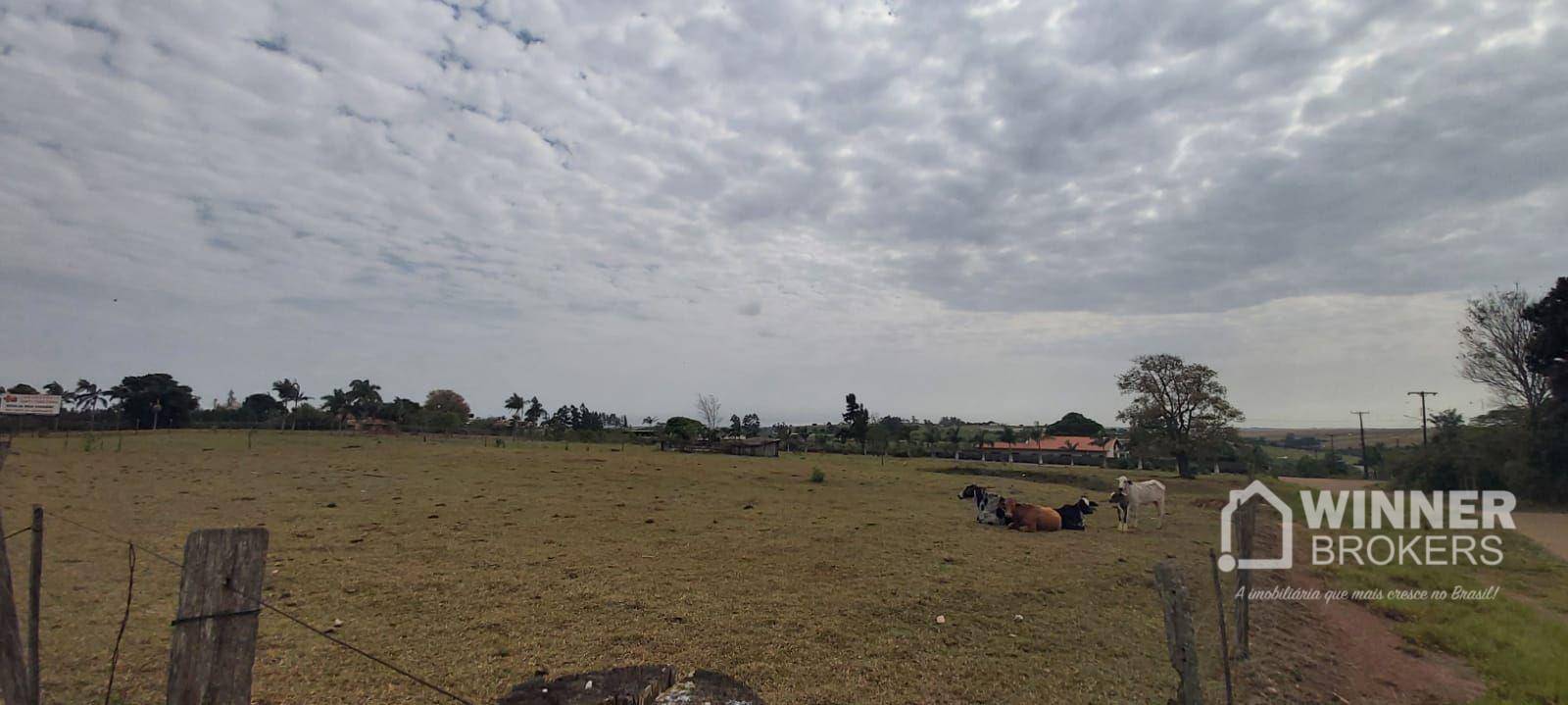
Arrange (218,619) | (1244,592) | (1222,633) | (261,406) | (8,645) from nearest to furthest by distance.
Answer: (218,619) < (8,645) < (1222,633) < (1244,592) < (261,406)

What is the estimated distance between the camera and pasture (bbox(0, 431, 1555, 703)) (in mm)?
5812

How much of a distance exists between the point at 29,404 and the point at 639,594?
2824 inches

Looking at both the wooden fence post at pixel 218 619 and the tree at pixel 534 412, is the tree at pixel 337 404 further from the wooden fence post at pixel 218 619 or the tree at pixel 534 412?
the wooden fence post at pixel 218 619

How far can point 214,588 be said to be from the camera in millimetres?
2738

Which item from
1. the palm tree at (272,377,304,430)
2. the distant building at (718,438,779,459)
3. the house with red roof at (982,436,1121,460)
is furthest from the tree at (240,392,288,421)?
the house with red roof at (982,436,1121,460)

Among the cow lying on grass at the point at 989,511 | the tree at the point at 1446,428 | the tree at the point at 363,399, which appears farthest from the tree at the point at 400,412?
the tree at the point at 1446,428

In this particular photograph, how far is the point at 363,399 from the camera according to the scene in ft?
242

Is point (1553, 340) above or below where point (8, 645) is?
above

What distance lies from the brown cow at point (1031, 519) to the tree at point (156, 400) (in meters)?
69.4

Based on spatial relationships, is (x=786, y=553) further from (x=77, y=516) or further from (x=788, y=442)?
(x=788, y=442)

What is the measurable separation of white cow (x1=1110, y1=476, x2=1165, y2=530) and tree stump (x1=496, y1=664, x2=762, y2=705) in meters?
13.0

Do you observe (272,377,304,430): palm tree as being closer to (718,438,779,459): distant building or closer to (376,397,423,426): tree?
(376,397,423,426): tree

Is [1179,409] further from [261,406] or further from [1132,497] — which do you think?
[261,406]

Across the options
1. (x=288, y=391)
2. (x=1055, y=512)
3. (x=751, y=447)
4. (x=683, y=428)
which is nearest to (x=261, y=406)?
(x=288, y=391)
